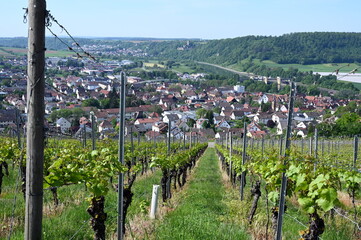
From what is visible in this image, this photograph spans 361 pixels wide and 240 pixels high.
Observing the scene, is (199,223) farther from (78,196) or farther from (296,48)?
(296,48)

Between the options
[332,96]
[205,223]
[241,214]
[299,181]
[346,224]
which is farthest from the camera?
[332,96]

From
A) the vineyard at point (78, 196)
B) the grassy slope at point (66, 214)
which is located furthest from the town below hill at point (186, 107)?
the grassy slope at point (66, 214)

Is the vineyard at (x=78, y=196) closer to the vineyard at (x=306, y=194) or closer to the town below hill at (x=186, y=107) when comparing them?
the vineyard at (x=306, y=194)

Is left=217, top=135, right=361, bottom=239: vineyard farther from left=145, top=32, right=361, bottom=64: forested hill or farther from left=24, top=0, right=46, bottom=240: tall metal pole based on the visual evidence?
left=145, top=32, right=361, bottom=64: forested hill

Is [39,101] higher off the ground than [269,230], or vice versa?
[39,101]

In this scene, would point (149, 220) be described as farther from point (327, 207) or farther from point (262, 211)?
point (327, 207)

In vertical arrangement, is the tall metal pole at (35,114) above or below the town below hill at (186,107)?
above

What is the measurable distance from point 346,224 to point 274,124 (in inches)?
2330

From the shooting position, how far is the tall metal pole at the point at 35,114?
279 centimetres

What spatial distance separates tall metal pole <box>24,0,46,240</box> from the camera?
110 inches

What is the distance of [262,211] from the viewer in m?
8.46

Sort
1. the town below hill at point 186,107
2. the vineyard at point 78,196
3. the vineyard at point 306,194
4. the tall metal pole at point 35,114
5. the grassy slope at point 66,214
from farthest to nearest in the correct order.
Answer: the town below hill at point 186,107 → the grassy slope at point 66,214 → the vineyard at point 78,196 → the vineyard at point 306,194 → the tall metal pole at point 35,114

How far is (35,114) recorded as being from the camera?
2.85m

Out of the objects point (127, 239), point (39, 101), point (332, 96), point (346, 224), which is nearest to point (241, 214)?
point (346, 224)
